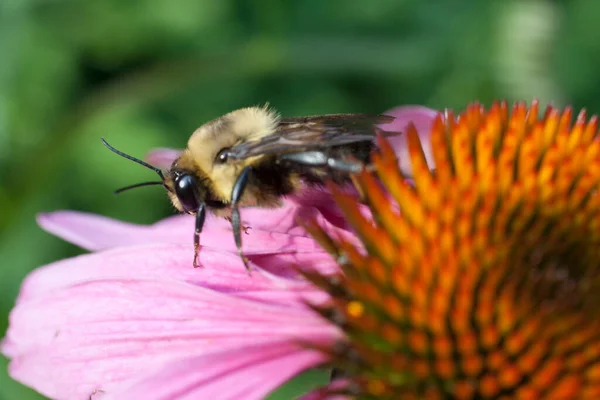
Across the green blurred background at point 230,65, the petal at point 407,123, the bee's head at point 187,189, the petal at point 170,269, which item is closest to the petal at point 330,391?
the petal at point 170,269

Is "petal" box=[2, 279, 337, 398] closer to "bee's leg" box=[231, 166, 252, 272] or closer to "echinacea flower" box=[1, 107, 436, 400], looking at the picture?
"echinacea flower" box=[1, 107, 436, 400]

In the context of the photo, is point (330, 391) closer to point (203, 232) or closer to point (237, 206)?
point (237, 206)

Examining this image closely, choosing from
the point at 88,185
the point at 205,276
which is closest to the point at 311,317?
the point at 205,276

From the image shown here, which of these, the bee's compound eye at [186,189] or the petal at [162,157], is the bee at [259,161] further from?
the petal at [162,157]

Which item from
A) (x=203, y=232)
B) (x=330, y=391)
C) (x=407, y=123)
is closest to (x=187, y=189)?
(x=203, y=232)

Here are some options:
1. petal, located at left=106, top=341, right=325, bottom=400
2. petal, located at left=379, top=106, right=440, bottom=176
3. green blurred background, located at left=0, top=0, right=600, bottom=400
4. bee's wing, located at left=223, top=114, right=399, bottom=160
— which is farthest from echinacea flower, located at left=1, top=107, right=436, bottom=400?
green blurred background, located at left=0, top=0, right=600, bottom=400

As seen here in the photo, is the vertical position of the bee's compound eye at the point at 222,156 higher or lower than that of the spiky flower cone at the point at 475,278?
higher
